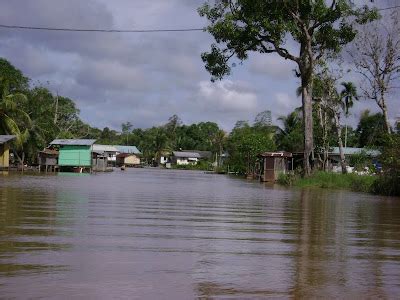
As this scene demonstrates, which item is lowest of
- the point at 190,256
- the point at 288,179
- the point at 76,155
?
the point at 190,256

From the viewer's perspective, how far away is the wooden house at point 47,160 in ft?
175

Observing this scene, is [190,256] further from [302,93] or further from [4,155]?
[4,155]

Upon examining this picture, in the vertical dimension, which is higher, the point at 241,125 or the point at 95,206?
the point at 241,125

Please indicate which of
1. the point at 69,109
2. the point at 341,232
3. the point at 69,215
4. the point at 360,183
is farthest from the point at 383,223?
the point at 69,109

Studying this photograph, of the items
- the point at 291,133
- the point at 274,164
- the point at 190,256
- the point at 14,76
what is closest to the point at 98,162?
the point at 14,76

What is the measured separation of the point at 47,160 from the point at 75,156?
2927 mm

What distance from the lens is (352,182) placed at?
30297 mm

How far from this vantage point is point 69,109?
7050 cm

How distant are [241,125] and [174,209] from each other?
2897 inches

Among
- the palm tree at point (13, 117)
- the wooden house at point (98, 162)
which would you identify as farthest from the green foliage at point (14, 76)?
the wooden house at point (98, 162)

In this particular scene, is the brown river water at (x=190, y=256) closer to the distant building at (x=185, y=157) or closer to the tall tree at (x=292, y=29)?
the tall tree at (x=292, y=29)

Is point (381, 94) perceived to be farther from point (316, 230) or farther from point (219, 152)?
point (219, 152)

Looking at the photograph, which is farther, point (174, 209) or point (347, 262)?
point (174, 209)

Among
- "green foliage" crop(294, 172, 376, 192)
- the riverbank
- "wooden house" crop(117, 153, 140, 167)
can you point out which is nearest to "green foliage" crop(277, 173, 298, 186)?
the riverbank
